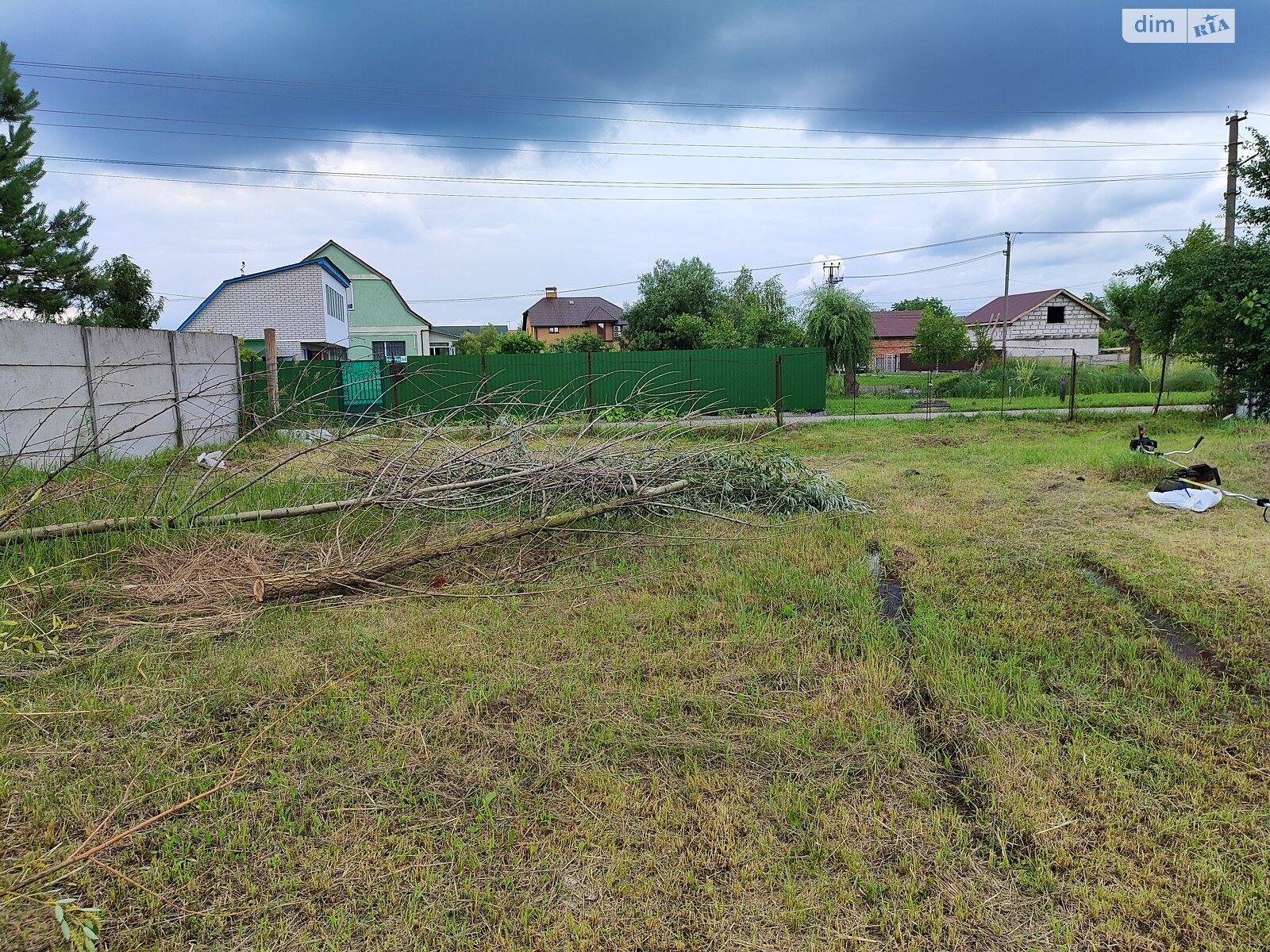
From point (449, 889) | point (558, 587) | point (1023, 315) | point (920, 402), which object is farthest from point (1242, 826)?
point (1023, 315)

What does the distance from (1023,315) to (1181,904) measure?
53512 mm

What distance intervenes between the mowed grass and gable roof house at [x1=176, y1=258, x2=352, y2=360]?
26.8 m

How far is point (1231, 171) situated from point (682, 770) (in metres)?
22.1

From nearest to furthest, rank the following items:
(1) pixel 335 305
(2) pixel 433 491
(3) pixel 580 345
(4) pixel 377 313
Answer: (2) pixel 433 491
(1) pixel 335 305
(3) pixel 580 345
(4) pixel 377 313

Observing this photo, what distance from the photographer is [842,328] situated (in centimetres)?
2494

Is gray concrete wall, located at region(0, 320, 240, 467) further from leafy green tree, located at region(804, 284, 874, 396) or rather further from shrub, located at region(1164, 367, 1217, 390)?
shrub, located at region(1164, 367, 1217, 390)

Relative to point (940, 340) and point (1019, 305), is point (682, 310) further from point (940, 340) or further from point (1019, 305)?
point (1019, 305)

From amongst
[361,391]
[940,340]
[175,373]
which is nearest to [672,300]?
[940,340]

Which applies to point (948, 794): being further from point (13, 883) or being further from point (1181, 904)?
point (13, 883)

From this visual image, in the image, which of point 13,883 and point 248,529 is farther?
point 248,529

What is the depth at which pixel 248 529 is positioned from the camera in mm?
5168

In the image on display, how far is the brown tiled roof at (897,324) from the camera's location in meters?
56.5

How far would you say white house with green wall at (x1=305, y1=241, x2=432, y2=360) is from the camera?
40.5m

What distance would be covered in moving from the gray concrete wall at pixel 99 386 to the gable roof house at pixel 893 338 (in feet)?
153
